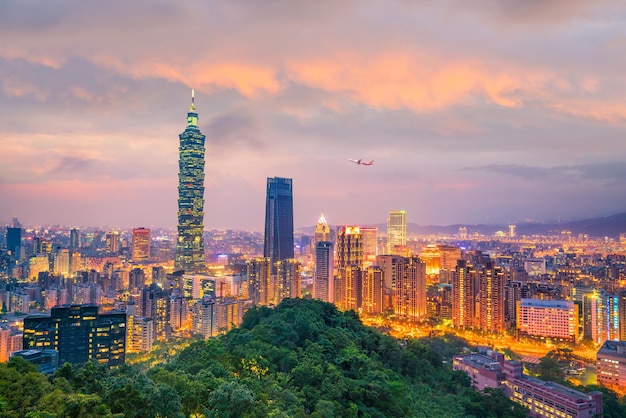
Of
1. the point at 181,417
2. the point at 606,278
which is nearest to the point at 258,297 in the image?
the point at 606,278

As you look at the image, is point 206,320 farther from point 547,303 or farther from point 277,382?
point 277,382

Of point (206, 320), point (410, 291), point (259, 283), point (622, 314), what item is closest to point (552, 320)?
point (622, 314)

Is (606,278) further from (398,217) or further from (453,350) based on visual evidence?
(398,217)

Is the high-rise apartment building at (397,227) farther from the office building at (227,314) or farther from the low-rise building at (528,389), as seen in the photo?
the low-rise building at (528,389)

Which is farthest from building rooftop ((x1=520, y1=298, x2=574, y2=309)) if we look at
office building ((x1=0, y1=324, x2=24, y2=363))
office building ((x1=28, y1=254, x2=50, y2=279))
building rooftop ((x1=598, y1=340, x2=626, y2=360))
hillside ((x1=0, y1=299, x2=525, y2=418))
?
office building ((x1=28, y1=254, x2=50, y2=279))

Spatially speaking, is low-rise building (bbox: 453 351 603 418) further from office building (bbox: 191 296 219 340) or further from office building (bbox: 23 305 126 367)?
office building (bbox: 191 296 219 340)

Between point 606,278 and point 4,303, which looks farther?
point 606,278
